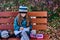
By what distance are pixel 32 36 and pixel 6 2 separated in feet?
8.57

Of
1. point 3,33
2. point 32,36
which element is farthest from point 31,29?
point 3,33

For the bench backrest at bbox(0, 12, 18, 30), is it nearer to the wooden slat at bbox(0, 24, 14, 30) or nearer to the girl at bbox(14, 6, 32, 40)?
the wooden slat at bbox(0, 24, 14, 30)

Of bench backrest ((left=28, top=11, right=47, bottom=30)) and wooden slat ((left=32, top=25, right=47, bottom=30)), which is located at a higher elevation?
bench backrest ((left=28, top=11, right=47, bottom=30))

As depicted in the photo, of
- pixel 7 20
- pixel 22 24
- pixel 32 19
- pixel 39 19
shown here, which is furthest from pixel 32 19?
pixel 7 20

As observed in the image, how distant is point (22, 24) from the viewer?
6062mm

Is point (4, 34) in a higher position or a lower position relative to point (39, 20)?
lower

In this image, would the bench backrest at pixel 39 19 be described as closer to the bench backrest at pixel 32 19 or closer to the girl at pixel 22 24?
the bench backrest at pixel 32 19

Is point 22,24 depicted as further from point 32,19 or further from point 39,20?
point 39,20

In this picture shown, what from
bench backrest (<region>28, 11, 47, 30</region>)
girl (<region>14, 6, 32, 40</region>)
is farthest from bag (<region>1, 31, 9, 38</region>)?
bench backrest (<region>28, 11, 47, 30</region>)

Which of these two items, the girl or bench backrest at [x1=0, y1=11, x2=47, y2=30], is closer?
the girl

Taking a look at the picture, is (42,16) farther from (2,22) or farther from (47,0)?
(47,0)

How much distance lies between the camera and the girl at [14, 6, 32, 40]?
6.00 meters

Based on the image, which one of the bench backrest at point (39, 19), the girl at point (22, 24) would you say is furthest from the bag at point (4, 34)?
the bench backrest at point (39, 19)

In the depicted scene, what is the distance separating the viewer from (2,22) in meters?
6.27
